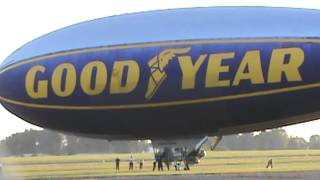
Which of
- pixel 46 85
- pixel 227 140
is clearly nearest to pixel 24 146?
pixel 227 140

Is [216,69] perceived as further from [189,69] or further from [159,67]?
[159,67]

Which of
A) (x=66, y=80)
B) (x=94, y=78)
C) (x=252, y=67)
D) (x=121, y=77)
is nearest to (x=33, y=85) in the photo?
(x=66, y=80)

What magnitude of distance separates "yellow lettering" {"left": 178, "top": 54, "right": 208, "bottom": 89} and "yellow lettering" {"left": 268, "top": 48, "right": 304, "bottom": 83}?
91.8 inches

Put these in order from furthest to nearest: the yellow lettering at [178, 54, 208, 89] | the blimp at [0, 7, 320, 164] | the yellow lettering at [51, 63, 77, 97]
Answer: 1. the yellow lettering at [51, 63, 77, 97]
2. the yellow lettering at [178, 54, 208, 89]
3. the blimp at [0, 7, 320, 164]

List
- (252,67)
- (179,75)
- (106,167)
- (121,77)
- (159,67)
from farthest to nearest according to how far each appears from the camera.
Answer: (106,167) → (121,77) → (159,67) → (179,75) → (252,67)

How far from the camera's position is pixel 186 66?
22.1m

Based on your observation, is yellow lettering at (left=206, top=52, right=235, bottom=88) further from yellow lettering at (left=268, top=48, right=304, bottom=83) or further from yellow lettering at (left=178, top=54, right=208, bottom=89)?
yellow lettering at (left=268, top=48, right=304, bottom=83)

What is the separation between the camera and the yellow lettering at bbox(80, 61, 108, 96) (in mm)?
23156

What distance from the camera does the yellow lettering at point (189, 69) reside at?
22.0 metres

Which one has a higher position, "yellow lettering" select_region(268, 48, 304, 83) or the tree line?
the tree line

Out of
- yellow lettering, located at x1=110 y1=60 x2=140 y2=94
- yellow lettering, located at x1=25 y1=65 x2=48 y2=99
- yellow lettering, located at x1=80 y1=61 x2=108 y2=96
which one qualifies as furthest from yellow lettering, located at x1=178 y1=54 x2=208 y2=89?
yellow lettering, located at x1=25 y1=65 x2=48 y2=99

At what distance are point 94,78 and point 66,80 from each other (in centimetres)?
118

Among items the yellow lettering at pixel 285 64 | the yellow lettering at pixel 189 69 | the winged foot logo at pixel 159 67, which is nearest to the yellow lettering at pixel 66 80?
the winged foot logo at pixel 159 67

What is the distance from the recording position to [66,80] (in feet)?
77.8
